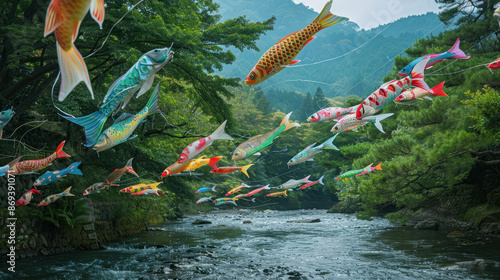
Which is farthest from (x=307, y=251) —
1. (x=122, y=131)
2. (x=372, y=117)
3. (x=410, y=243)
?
(x=122, y=131)

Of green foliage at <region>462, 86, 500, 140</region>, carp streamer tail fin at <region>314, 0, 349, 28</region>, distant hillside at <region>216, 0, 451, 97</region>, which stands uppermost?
distant hillside at <region>216, 0, 451, 97</region>

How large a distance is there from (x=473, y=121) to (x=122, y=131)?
371 inches

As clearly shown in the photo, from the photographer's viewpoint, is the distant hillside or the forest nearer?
the forest

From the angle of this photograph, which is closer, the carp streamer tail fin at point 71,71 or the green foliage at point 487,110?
the carp streamer tail fin at point 71,71

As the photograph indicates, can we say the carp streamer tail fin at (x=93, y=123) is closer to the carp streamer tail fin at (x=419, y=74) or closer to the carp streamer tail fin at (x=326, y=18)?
the carp streamer tail fin at (x=326, y=18)

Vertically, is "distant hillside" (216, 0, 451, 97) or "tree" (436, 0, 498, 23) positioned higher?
"distant hillside" (216, 0, 451, 97)

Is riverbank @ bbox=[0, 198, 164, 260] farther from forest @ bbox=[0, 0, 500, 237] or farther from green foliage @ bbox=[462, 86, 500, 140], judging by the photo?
green foliage @ bbox=[462, 86, 500, 140]

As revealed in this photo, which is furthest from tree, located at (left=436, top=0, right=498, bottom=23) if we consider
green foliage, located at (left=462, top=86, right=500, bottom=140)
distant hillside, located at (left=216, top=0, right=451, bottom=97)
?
distant hillside, located at (left=216, top=0, right=451, bottom=97)

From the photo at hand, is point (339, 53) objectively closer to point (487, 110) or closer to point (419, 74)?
point (487, 110)

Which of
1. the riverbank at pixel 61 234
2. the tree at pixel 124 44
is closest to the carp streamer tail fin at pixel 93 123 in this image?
the tree at pixel 124 44

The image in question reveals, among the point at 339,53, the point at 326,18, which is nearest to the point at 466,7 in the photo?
the point at 326,18

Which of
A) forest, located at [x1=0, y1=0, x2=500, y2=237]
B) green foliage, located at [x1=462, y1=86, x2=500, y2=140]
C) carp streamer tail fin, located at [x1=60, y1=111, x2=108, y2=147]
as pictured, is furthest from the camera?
green foliage, located at [x1=462, y1=86, x2=500, y2=140]

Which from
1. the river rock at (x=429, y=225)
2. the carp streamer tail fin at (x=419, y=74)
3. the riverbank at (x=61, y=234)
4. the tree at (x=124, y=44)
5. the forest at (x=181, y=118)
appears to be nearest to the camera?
the carp streamer tail fin at (x=419, y=74)

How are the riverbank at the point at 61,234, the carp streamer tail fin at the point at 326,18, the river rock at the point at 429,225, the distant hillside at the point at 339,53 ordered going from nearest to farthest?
the carp streamer tail fin at the point at 326,18 < the riverbank at the point at 61,234 < the river rock at the point at 429,225 < the distant hillside at the point at 339,53
